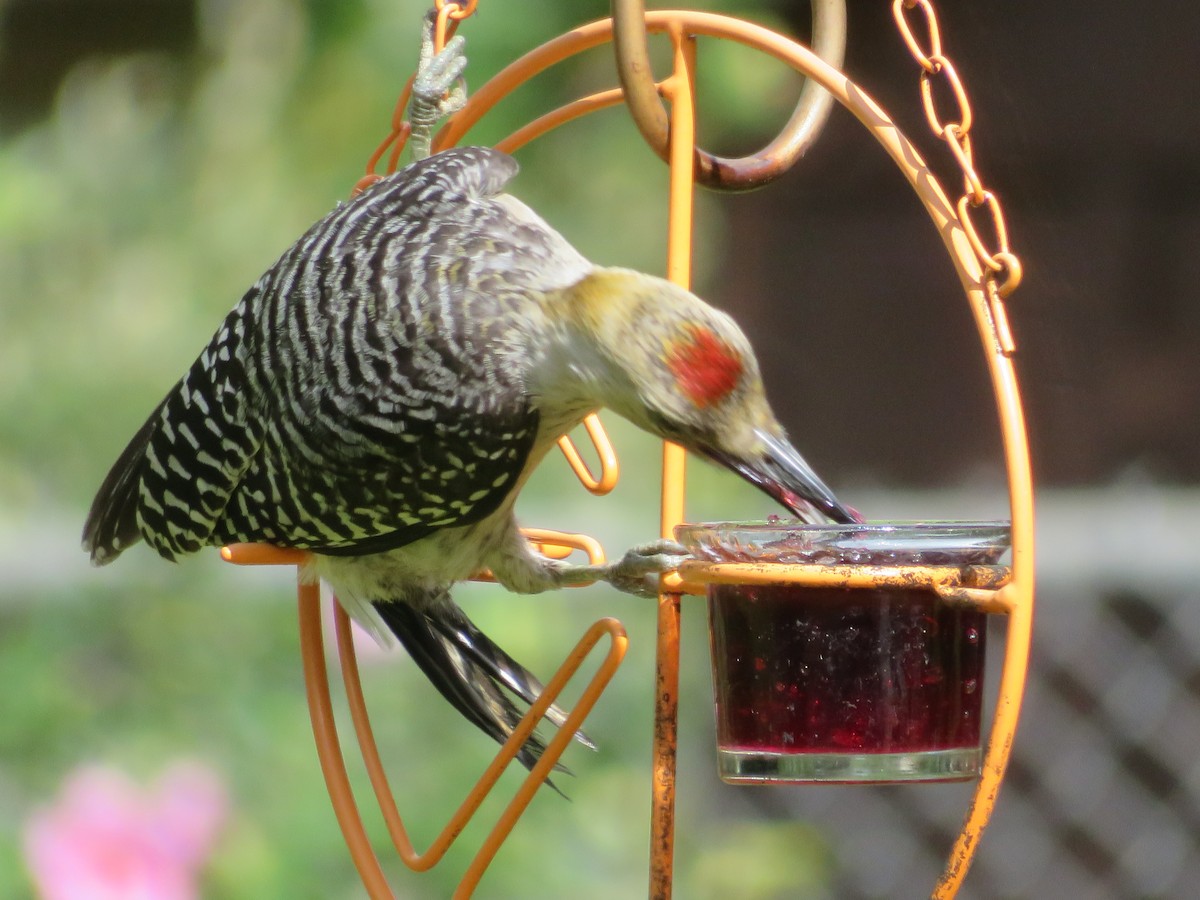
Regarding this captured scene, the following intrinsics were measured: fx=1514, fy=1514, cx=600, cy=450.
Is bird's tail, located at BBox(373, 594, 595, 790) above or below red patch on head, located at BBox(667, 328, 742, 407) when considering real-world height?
below

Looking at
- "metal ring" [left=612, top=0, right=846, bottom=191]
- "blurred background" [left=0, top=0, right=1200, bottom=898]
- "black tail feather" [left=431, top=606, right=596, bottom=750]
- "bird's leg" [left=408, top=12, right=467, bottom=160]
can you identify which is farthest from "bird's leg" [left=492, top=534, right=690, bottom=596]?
"blurred background" [left=0, top=0, right=1200, bottom=898]

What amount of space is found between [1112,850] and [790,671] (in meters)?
2.80

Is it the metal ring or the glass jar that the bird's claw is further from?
the metal ring

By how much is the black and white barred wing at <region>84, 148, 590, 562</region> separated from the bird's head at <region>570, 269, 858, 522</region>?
22 centimetres

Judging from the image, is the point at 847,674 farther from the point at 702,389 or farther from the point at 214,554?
the point at 214,554

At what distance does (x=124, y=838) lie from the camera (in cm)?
253

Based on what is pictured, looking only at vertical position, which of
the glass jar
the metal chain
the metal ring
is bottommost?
the glass jar

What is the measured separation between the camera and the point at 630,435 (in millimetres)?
3131

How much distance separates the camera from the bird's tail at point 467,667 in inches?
82.7

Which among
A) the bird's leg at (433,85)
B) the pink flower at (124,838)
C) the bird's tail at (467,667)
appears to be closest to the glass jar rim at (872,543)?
the bird's tail at (467,667)

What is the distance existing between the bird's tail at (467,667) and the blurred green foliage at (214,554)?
2.22 ft

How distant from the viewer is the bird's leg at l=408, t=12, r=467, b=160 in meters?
2.12

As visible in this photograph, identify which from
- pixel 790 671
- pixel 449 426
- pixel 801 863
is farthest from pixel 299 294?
pixel 801 863

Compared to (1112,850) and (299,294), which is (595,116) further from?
(1112,850)
